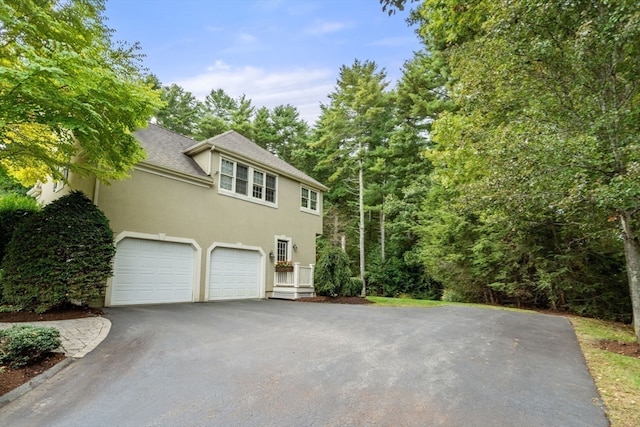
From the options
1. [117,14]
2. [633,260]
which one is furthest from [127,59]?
[633,260]

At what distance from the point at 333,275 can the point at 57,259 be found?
8834mm

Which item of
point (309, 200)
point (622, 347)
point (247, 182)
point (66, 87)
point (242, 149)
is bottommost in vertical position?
point (622, 347)

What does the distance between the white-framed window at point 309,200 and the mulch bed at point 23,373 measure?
1205cm

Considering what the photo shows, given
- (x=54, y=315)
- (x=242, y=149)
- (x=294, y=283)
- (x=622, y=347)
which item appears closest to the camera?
(x=622, y=347)

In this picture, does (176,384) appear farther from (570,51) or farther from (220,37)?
(220,37)

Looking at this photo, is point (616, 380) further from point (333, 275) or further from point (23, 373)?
point (333, 275)

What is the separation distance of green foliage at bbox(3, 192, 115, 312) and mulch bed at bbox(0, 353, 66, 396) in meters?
3.53

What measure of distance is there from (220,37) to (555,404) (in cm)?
1201

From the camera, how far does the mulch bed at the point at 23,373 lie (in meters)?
3.71

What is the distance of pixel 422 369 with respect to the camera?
4.39 m

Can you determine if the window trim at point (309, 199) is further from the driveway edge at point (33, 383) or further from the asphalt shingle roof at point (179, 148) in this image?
the driveway edge at point (33, 383)

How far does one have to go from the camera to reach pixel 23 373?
13.2ft

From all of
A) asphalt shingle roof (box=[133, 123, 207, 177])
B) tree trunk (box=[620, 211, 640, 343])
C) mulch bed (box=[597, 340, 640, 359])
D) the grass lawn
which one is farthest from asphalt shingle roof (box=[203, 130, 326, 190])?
mulch bed (box=[597, 340, 640, 359])

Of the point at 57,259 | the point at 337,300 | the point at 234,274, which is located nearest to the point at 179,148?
the point at 234,274
